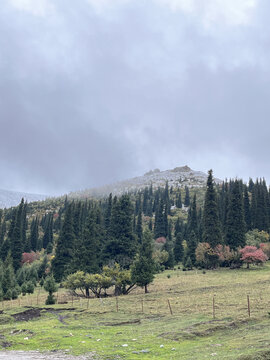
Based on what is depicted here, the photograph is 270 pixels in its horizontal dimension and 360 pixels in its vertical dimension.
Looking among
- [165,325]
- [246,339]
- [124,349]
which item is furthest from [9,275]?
[246,339]

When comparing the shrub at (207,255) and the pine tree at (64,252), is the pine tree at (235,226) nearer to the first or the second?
the shrub at (207,255)

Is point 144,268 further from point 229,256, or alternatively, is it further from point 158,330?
point 229,256

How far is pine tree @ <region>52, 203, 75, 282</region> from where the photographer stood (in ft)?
240

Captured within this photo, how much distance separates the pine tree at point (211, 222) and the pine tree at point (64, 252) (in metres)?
33.2

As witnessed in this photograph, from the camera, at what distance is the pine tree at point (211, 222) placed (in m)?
67.6


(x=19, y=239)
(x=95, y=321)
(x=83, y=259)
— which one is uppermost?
(x=19, y=239)

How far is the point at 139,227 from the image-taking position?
116 metres

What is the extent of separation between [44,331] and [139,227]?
9431 cm

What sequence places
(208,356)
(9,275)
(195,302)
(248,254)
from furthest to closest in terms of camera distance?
(248,254) < (9,275) < (195,302) < (208,356)

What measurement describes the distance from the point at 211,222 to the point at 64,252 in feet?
121

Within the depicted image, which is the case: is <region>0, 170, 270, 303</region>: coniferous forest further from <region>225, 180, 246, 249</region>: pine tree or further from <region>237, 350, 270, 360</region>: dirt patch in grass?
<region>237, 350, 270, 360</region>: dirt patch in grass

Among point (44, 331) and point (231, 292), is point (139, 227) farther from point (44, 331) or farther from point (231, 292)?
point (44, 331)

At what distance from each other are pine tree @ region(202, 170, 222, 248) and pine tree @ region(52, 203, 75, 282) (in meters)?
33.2

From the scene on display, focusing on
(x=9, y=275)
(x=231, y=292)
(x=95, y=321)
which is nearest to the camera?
(x=95, y=321)
